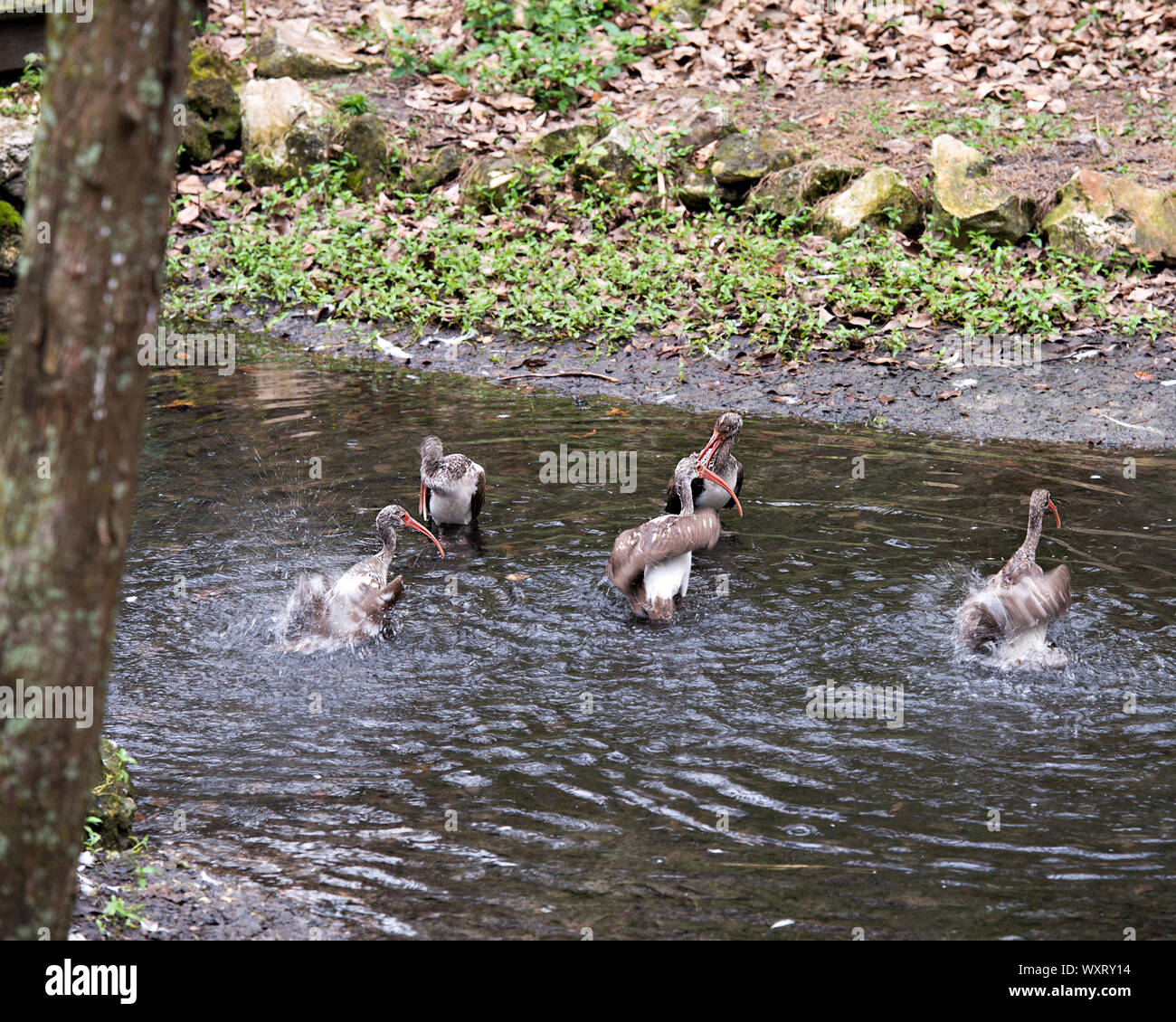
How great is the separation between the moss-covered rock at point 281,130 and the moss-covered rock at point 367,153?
0.44m

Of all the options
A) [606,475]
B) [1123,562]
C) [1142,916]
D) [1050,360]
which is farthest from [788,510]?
[1142,916]

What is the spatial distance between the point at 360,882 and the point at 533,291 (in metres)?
9.53

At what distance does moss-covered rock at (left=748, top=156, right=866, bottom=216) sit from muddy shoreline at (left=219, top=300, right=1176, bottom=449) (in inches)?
103

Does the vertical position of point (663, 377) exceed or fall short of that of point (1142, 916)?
it exceeds it

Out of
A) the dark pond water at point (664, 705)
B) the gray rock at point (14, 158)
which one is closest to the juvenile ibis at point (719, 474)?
the dark pond water at point (664, 705)

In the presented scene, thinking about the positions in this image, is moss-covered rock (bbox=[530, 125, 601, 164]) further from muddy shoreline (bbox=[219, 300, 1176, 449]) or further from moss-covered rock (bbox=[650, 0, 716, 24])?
muddy shoreline (bbox=[219, 300, 1176, 449])

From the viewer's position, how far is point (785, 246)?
1338 cm

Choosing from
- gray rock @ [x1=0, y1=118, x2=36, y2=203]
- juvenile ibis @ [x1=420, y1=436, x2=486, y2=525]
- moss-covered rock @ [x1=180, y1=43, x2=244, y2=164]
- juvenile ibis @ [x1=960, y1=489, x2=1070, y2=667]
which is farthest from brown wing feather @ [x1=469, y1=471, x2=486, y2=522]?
moss-covered rock @ [x1=180, y1=43, x2=244, y2=164]

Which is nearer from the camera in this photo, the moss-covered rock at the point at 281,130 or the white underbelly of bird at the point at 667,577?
the white underbelly of bird at the point at 667,577

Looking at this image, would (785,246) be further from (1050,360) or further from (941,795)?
(941,795)

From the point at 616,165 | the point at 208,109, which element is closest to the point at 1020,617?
the point at 616,165

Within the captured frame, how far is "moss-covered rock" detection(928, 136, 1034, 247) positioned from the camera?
1301 cm

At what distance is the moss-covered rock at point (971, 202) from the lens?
13.0 m

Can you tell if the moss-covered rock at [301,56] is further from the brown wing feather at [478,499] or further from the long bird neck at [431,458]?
the brown wing feather at [478,499]
